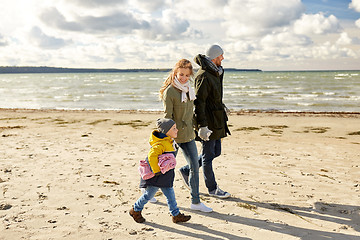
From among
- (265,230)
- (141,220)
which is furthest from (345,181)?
(141,220)

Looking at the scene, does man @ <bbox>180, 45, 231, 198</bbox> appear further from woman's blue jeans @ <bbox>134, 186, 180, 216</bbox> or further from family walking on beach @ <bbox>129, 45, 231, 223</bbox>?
woman's blue jeans @ <bbox>134, 186, 180, 216</bbox>

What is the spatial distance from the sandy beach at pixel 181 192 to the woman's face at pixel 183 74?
5.55ft

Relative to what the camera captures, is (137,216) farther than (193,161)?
No

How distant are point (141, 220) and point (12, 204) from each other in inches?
72.5

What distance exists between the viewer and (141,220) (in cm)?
367

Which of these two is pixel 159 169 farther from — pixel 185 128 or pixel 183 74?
pixel 183 74

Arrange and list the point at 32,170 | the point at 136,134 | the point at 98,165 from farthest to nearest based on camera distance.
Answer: the point at 136,134 < the point at 98,165 < the point at 32,170

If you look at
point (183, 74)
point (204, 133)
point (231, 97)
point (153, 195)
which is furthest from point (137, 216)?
point (231, 97)

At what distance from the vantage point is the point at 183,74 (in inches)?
141

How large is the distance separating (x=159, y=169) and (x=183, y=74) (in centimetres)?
A: 111

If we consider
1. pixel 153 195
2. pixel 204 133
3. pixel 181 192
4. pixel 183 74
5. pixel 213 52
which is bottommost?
pixel 181 192

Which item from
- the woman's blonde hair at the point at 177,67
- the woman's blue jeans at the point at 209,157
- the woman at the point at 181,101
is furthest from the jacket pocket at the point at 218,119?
the woman's blonde hair at the point at 177,67

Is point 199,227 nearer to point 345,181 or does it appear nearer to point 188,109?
point 188,109

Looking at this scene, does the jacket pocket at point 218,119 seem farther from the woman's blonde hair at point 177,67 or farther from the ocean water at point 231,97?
the ocean water at point 231,97
